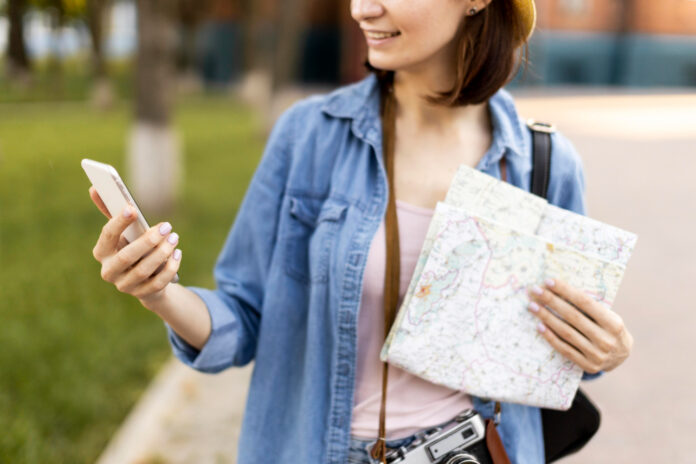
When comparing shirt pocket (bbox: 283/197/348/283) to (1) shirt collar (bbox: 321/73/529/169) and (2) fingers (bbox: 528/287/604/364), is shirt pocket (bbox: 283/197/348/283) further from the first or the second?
(2) fingers (bbox: 528/287/604/364)

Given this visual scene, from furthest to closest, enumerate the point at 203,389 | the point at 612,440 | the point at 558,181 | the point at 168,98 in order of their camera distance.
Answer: the point at 168,98
the point at 203,389
the point at 612,440
the point at 558,181

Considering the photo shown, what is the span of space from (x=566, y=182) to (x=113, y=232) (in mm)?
1008

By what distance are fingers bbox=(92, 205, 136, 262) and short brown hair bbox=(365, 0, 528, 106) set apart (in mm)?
773

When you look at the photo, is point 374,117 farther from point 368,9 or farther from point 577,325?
point 577,325

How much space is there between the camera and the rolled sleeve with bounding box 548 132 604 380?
1.70m

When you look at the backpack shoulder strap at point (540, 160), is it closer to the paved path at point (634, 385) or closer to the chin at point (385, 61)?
the chin at point (385, 61)

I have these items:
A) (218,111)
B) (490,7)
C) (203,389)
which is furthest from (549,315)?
(218,111)

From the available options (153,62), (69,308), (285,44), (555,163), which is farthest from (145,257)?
(285,44)

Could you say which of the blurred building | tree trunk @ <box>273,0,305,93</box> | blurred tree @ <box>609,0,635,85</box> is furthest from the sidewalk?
blurred tree @ <box>609,0,635,85</box>

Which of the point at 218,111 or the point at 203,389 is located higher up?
Answer: the point at 203,389

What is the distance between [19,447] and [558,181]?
104 inches

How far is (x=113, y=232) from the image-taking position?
1272 mm

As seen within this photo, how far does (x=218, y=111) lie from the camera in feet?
73.0

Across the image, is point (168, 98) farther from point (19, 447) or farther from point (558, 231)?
point (558, 231)
